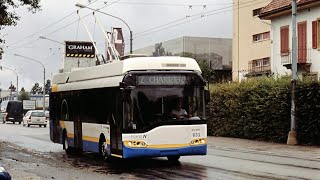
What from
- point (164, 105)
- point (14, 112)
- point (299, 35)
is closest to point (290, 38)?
point (299, 35)

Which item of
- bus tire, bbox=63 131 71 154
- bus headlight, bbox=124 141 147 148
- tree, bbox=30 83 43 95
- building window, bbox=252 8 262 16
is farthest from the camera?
tree, bbox=30 83 43 95

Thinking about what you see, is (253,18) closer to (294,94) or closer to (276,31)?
(276,31)

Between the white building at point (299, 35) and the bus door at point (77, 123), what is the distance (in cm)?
1639

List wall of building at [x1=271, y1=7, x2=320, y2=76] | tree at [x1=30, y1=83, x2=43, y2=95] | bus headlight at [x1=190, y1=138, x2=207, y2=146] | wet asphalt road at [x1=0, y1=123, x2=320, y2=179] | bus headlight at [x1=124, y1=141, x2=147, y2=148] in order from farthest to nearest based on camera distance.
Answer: tree at [x1=30, y1=83, x2=43, y2=95]
wall of building at [x1=271, y1=7, x2=320, y2=76]
bus headlight at [x1=190, y1=138, x2=207, y2=146]
bus headlight at [x1=124, y1=141, x2=147, y2=148]
wet asphalt road at [x1=0, y1=123, x2=320, y2=179]

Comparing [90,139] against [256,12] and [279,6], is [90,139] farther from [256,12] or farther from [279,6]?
[256,12]

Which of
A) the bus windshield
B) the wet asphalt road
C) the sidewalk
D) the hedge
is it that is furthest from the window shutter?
the bus windshield

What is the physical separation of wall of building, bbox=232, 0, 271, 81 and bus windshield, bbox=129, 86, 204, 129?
37.7 meters

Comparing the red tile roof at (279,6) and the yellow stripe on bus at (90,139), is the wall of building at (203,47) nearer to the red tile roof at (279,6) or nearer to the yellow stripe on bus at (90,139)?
the red tile roof at (279,6)

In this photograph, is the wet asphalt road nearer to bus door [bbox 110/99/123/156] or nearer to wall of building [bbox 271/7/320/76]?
bus door [bbox 110/99/123/156]

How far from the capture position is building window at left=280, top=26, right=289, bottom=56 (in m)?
36.1

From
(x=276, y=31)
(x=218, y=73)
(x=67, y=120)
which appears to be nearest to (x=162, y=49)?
(x=218, y=73)

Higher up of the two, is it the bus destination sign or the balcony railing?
the balcony railing

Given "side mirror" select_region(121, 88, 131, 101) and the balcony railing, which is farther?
the balcony railing

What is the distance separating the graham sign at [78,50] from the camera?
205 feet
